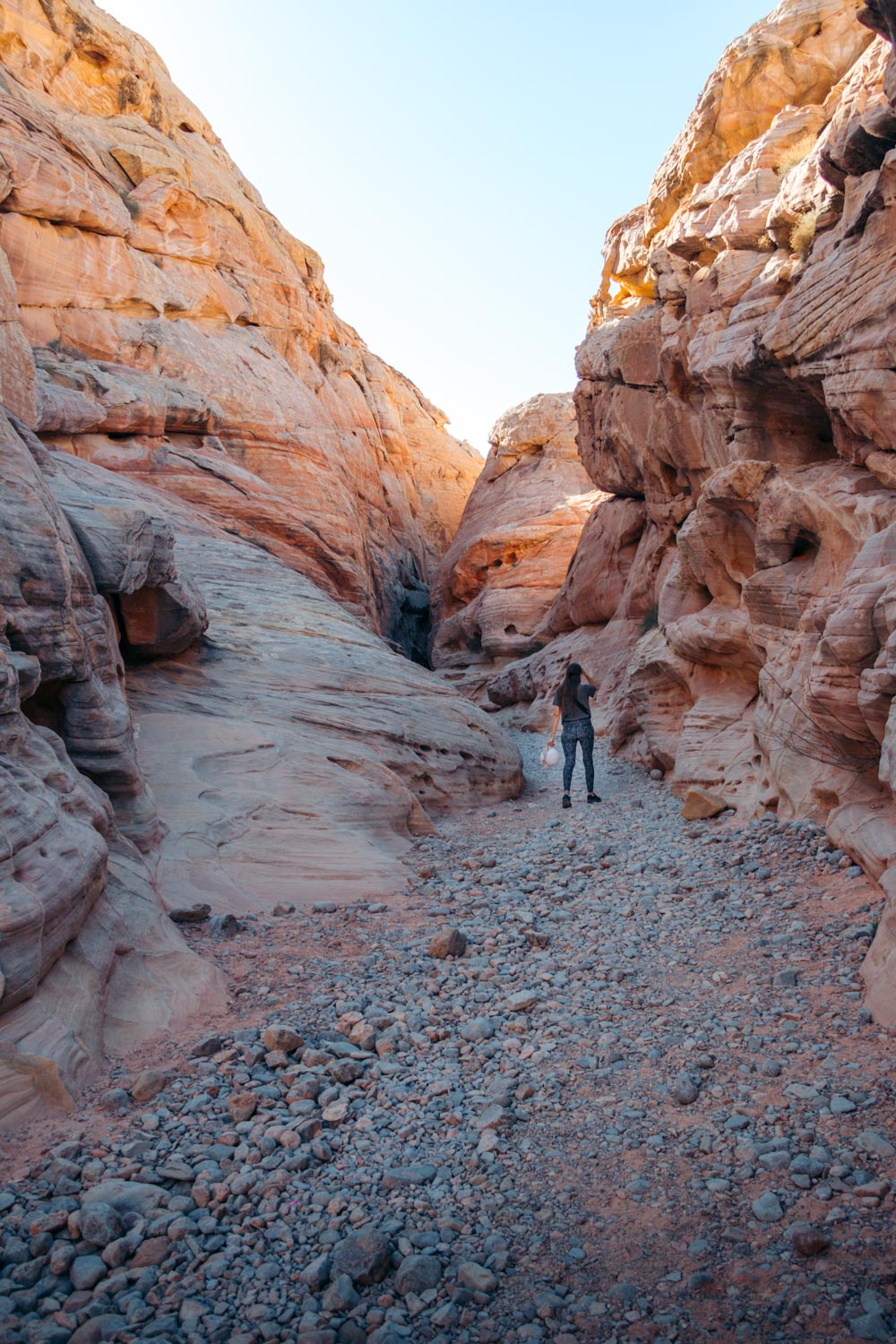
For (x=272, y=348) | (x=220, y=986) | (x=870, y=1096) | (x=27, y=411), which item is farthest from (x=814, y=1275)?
(x=272, y=348)

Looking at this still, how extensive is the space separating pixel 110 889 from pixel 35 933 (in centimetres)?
173

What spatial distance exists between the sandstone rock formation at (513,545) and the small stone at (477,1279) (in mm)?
28743

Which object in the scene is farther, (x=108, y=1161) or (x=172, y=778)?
(x=172, y=778)

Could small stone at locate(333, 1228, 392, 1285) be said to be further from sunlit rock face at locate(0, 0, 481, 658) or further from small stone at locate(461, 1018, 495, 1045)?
sunlit rock face at locate(0, 0, 481, 658)

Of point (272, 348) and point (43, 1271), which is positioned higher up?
point (272, 348)

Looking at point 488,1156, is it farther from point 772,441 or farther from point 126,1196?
point 772,441

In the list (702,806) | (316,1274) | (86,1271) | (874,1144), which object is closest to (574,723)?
(702,806)

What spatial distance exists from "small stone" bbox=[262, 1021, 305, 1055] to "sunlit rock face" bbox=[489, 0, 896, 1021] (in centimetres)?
394

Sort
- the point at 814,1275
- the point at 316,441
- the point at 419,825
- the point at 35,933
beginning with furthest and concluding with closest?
the point at 316,441, the point at 419,825, the point at 35,933, the point at 814,1275

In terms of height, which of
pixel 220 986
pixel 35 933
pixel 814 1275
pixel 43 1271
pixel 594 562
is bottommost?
pixel 220 986

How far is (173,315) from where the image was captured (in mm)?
31000

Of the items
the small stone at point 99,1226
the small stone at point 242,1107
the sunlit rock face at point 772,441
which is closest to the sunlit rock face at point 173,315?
the sunlit rock face at point 772,441

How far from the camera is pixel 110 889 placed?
6.79 metres

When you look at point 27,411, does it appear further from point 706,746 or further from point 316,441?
point 316,441
